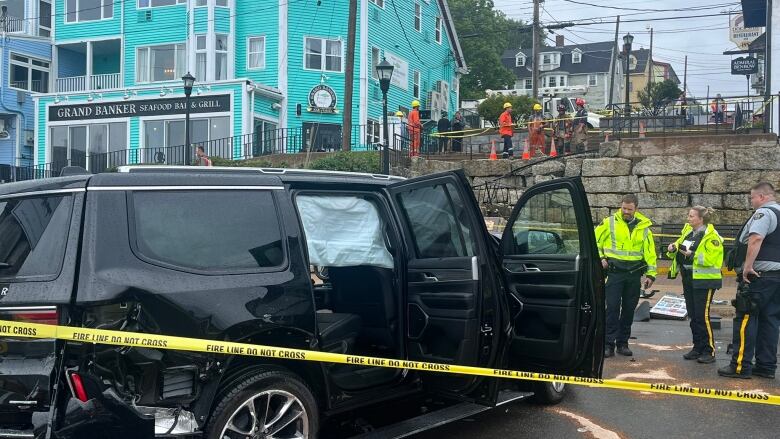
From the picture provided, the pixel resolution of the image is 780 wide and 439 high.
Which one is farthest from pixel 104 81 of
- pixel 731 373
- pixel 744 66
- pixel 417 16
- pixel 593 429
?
pixel 593 429

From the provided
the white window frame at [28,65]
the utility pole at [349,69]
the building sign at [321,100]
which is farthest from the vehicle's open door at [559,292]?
the white window frame at [28,65]

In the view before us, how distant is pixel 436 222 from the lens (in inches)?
189

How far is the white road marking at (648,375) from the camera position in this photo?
681cm

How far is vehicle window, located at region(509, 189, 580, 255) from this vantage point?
5.07 metres

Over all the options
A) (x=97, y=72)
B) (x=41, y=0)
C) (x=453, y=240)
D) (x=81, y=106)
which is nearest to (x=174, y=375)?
(x=453, y=240)

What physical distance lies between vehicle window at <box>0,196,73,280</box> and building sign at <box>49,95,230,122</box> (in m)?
22.4

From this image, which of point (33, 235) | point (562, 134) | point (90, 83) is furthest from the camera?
point (90, 83)

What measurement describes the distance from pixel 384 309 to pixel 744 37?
29584 millimetres

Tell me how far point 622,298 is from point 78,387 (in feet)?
19.9

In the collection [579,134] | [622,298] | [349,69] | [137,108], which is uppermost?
[349,69]

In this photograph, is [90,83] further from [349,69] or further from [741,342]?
[741,342]

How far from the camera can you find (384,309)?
4926 millimetres

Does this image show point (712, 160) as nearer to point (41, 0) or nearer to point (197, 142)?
point (197, 142)

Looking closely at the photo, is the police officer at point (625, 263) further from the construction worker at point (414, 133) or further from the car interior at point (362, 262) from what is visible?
the construction worker at point (414, 133)
